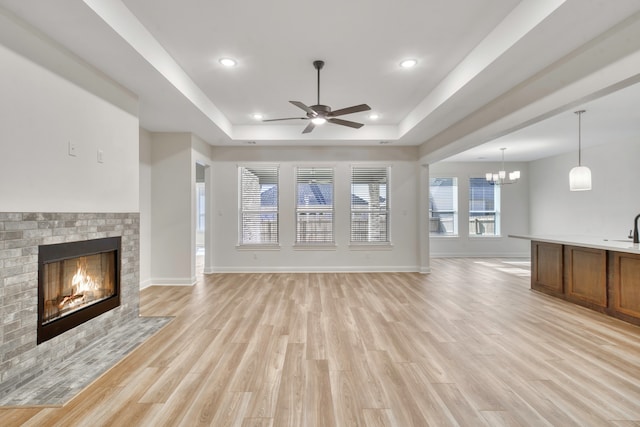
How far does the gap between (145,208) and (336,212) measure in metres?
3.66

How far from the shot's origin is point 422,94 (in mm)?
4297

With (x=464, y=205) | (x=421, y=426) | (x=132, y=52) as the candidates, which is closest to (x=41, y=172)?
(x=132, y=52)

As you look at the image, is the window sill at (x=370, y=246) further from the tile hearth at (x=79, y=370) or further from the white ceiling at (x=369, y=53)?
the tile hearth at (x=79, y=370)

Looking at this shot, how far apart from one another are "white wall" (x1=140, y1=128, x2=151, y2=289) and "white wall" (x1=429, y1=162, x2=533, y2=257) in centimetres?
727

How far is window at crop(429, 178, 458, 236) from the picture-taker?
8797 mm

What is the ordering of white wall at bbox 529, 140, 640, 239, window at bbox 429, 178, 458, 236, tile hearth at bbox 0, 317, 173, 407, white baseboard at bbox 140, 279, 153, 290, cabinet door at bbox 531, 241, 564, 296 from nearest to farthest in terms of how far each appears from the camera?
tile hearth at bbox 0, 317, 173, 407 < cabinet door at bbox 531, 241, 564, 296 < white baseboard at bbox 140, 279, 153, 290 < white wall at bbox 529, 140, 640, 239 < window at bbox 429, 178, 458, 236

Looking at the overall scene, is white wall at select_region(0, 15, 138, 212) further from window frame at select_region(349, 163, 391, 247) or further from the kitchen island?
the kitchen island

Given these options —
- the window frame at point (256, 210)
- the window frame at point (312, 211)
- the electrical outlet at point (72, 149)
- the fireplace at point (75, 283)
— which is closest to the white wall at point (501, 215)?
the window frame at point (312, 211)

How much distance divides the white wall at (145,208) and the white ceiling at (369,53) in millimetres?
420

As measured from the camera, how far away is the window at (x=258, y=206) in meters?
6.44

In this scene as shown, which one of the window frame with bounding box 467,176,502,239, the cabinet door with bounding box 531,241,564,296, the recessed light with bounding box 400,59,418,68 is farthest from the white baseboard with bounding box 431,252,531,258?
the recessed light with bounding box 400,59,418,68

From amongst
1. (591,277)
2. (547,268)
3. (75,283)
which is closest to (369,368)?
(75,283)

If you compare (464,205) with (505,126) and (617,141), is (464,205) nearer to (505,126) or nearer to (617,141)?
(617,141)

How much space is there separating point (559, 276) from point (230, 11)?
217 inches
